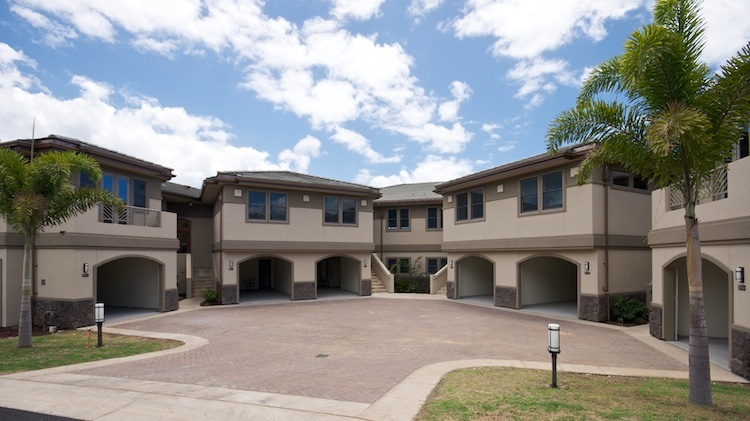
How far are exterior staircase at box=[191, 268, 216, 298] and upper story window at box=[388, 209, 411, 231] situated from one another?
11.8 metres

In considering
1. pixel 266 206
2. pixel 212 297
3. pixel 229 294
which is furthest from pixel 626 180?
pixel 212 297

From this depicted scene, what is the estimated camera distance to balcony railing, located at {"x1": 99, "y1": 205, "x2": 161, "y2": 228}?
1672cm

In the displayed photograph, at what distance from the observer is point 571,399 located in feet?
22.6

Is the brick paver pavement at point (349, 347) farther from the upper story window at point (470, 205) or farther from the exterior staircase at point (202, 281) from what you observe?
the exterior staircase at point (202, 281)

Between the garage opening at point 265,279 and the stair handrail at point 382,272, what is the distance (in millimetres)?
5639

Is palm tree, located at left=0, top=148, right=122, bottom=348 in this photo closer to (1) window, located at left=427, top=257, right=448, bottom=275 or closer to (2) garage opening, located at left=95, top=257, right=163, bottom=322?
(2) garage opening, located at left=95, top=257, right=163, bottom=322

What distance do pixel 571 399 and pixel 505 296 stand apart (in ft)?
43.7

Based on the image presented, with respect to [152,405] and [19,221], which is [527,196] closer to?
[152,405]

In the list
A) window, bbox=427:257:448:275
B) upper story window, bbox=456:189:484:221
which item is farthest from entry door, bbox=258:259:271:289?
upper story window, bbox=456:189:484:221

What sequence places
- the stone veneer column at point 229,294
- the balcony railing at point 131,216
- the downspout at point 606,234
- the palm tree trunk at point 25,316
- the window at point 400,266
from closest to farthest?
1. the palm tree trunk at point 25,316
2. the downspout at point 606,234
3. the balcony railing at point 131,216
4. the stone veneer column at point 229,294
5. the window at point 400,266

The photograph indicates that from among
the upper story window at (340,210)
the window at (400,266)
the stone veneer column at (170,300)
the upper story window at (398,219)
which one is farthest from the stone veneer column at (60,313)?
the upper story window at (398,219)

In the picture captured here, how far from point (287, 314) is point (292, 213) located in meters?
6.31

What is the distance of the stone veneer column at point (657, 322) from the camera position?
1271cm

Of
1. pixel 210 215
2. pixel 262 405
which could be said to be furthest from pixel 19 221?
pixel 210 215
